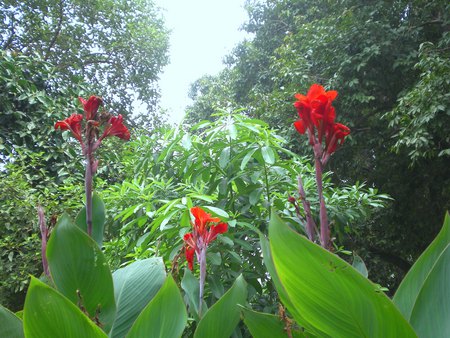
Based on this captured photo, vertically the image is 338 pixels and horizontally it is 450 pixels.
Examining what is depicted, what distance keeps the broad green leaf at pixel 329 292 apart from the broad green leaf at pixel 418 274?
117 mm

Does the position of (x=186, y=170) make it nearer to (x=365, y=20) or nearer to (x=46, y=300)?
(x=46, y=300)

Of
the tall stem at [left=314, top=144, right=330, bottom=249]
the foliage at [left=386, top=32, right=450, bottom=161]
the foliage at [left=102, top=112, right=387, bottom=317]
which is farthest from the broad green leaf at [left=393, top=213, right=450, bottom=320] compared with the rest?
the foliage at [left=386, top=32, right=450, bottom=161]

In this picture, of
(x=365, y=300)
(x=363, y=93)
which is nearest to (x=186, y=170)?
(x=365, y=300)

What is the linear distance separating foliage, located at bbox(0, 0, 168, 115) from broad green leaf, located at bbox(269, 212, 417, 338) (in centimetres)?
562

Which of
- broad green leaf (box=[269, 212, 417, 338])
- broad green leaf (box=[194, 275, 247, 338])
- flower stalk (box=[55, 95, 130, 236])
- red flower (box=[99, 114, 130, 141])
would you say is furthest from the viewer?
red flower (box=[99, 114, 130, 141])

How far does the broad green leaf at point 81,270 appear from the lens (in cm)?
55

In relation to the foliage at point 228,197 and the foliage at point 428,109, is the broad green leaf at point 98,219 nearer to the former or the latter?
the foliage at point 228,197

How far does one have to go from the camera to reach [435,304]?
1.49 feet

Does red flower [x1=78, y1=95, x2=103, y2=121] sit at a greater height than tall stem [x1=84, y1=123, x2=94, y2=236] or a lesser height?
greater

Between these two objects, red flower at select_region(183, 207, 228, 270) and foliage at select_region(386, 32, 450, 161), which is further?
foliage at select_region(386, 32, 450, 161)

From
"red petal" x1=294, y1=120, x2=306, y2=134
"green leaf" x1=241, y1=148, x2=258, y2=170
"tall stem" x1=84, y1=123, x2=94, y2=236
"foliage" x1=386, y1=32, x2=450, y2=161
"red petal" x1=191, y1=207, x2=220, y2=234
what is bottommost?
"red petal" x1=191, y1=207, x2=220, y2=234

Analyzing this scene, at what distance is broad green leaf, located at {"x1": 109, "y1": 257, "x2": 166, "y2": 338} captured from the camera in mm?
624

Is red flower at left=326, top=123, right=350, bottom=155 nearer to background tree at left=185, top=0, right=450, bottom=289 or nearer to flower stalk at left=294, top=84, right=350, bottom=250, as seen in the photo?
flower stalk at left=294, top=84, right=350, bottom=250

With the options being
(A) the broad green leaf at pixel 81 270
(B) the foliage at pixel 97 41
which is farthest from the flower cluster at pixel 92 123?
(B) the foliage at pixel 97 41
